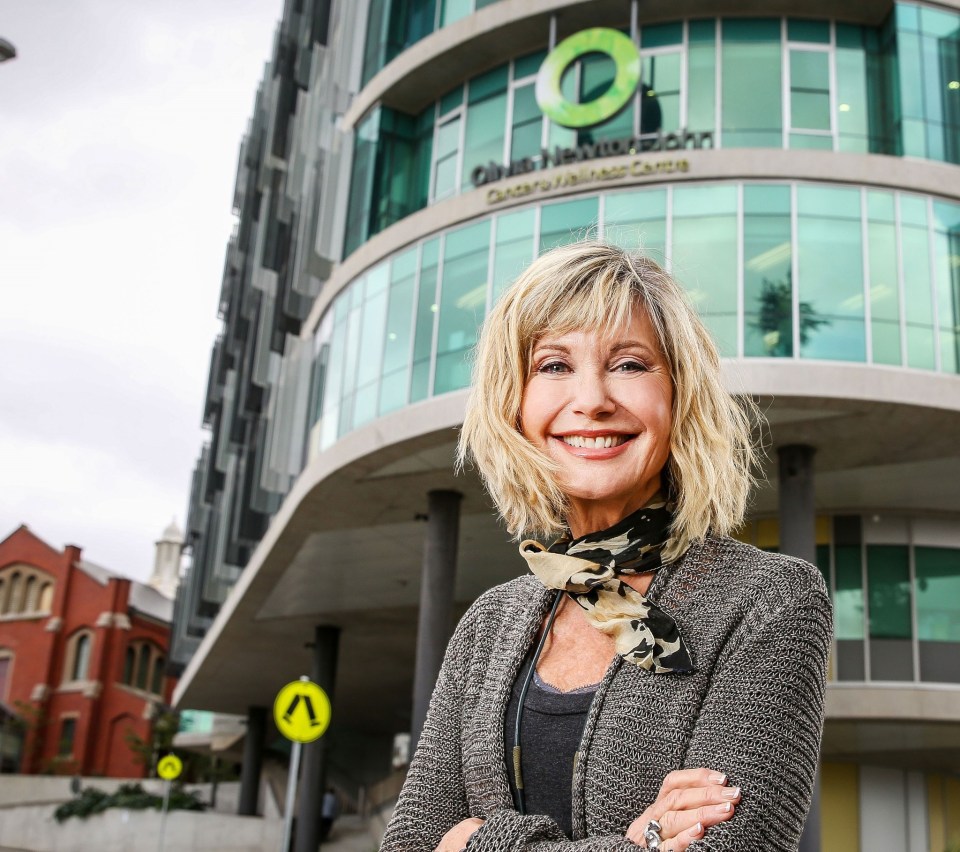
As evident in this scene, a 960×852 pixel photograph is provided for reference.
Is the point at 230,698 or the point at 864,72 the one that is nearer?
the point at 864,72

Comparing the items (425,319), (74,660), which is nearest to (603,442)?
(425,319)

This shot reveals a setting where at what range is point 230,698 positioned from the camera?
4828cm

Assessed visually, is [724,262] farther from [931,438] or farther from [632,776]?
[632,776]

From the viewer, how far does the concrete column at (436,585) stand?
71.6 ft

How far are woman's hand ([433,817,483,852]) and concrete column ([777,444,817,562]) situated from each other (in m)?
18.1

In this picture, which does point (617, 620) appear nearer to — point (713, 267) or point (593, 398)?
point (593, 398)

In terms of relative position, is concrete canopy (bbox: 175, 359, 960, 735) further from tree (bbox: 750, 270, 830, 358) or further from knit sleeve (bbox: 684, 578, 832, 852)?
knit sleeve (bbox: 684, 578, 832, 852)

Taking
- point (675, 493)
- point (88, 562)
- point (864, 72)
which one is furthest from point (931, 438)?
point (88, 562)

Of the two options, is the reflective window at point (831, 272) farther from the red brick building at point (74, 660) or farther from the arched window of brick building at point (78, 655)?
the arched window of brick building at point (78, 655)

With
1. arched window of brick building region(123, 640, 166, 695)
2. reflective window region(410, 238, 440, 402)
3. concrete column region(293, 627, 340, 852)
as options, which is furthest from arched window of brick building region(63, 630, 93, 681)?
reflective window region(410, 238, 440, 402)

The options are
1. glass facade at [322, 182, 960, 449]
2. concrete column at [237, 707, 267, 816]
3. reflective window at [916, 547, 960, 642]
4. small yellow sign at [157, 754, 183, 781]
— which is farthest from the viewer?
concrete column at [237, 707, 267, 816]

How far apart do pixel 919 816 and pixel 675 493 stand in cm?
2552

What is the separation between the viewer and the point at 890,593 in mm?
23250

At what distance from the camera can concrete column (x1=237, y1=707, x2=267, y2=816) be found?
1736 inches
